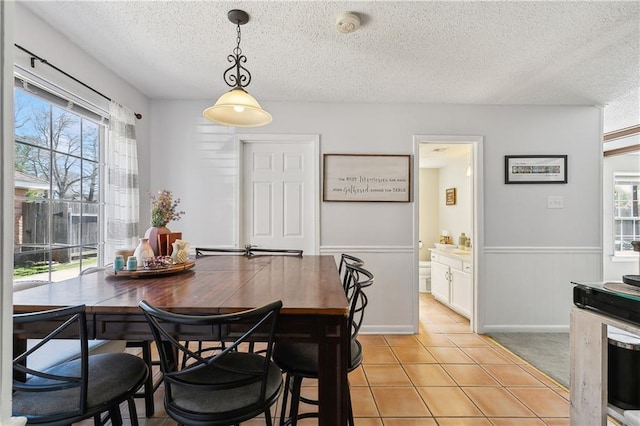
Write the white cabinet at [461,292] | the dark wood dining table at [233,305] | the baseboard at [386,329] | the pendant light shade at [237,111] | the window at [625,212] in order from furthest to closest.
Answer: the window at [625,212]
the white cabinet at [461,292]
the baseboard at [386,329]
the pendant light shade at [237,111]
the dark wood dining table at [233,305]

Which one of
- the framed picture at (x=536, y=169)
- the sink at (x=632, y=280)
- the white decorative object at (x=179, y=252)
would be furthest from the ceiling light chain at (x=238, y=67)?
the framed picture at (x=536, y=169)

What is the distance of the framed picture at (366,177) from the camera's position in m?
3.21

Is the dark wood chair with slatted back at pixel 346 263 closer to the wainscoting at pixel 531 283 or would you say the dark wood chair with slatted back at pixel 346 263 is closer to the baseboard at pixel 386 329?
the baseboard at pixel 386 329

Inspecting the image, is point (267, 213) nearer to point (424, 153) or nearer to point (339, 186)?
point (339, 186)

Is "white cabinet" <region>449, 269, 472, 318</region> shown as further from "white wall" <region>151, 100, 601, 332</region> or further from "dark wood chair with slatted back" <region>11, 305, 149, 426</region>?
"dark wood chair with slatted back" <region>11, 305, 149, 426</region>

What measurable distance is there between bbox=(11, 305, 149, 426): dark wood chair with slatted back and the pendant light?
1239 mm

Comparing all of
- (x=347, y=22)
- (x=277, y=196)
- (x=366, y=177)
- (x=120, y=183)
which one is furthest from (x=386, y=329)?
(x=120, y=183)

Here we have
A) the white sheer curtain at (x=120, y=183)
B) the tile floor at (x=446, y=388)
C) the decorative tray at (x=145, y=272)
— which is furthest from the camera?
the white sheer curtain at (x=120, y=183)

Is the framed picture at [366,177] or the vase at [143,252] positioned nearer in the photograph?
the vase at [143,252]

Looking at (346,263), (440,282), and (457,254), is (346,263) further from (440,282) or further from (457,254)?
(440,282)

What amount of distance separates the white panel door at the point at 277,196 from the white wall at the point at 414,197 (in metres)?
0.17

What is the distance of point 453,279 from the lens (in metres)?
3.80

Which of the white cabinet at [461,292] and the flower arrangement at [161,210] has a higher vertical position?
the flower arrangement at [161,210]

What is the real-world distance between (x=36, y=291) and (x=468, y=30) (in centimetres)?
280
